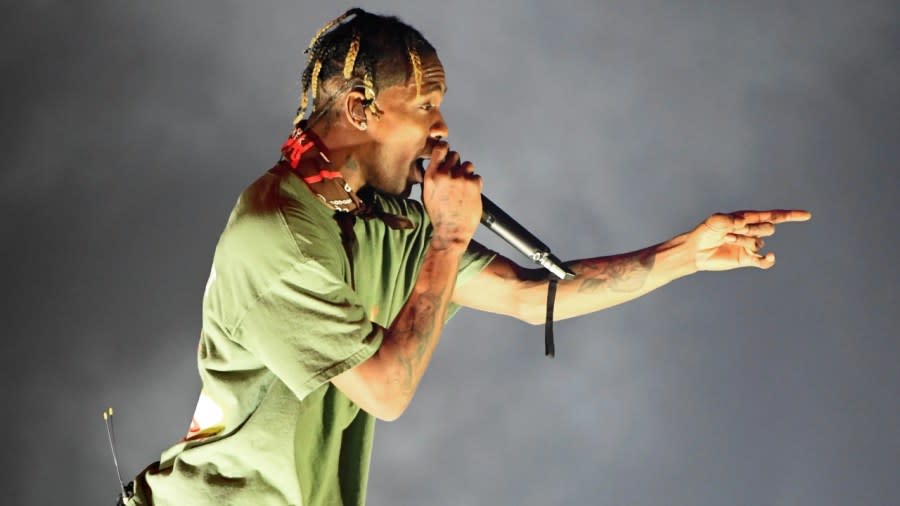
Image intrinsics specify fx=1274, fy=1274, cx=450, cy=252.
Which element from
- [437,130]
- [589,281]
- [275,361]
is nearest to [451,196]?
[437,130]

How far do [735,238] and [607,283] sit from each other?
0.24m

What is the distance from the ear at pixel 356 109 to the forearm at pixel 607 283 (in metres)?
0.48

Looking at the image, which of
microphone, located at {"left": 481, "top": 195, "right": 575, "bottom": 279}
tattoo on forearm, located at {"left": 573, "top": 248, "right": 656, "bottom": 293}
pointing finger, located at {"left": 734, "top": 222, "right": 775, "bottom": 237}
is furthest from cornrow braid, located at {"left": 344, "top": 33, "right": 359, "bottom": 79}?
pointing finger, located at {"left": 734, "top": 222, "right": 775, "bottom": 237}

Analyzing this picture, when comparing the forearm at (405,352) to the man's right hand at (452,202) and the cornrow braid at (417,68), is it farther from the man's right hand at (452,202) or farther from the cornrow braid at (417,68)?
the cornrow braid at (417,68)

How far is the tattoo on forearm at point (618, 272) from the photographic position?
2.20 m

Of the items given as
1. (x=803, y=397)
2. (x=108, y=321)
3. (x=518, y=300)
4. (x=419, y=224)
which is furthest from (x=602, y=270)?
(x=108, y=321)

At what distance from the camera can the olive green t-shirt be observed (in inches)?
67.4

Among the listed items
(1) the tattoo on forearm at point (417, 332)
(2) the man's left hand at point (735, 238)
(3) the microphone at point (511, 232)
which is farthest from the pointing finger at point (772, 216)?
(1) the tattoo on forearm at point (417, 332)

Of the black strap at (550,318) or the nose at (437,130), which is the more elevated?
the nose at (437,130)

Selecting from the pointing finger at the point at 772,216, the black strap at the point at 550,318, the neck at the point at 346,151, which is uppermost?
the neck at the point at 346,151

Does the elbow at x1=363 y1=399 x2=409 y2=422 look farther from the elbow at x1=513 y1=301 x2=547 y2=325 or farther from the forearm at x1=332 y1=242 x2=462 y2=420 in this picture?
the elbow at x1=513 y1=301 x2=547 y2=325

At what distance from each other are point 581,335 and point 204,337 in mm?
1380

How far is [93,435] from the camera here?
2.91m

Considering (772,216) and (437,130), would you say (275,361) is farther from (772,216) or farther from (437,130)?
(772,216)
